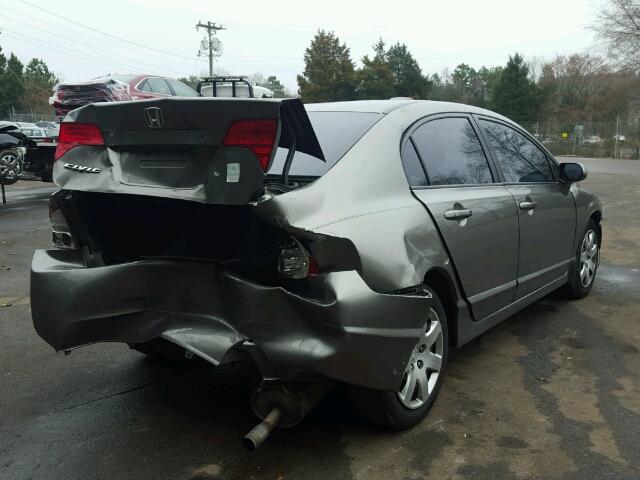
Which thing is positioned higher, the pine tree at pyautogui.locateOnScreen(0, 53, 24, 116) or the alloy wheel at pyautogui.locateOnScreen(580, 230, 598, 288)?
the pine tree at pyautogui.locateOnScreen(0, 53, 24, 116)

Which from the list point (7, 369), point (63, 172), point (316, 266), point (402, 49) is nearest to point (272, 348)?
point (316, 266)

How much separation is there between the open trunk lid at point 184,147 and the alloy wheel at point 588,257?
348 centimetres

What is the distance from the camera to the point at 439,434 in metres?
3.08

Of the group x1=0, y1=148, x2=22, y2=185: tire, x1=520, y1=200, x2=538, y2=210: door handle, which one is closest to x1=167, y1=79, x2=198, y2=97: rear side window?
x1=0, y1=148, x2=22, y2=185: tire

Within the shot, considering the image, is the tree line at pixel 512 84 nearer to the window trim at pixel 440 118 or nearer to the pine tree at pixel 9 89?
the pine tree at pixel 9 89

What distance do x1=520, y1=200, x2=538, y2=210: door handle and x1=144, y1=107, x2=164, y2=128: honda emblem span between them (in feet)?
8.32

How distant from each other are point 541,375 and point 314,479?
1853mm

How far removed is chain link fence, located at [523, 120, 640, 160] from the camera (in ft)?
115

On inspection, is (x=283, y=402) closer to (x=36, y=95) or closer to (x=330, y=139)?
(x=330, y=139)

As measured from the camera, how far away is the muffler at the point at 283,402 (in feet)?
8.82

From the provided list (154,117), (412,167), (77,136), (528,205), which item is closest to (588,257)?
(528,205)

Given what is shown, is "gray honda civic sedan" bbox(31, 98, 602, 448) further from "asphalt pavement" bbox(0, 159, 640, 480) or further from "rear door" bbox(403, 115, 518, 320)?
"asphalt pavement" bbox(0, 159, 640, 480)

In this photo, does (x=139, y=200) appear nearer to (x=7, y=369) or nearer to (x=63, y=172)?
(x=63, y=172)

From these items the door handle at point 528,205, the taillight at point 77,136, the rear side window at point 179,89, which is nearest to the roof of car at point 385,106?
the door handle at point 528,205
